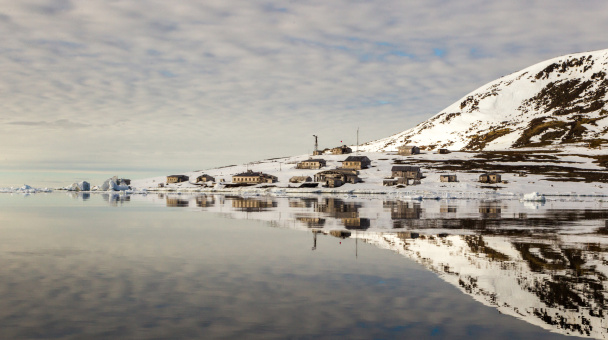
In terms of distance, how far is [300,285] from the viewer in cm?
1659

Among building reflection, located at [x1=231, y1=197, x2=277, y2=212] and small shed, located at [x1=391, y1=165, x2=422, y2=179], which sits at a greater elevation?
small shed, located at [x1=391, y1=165, x2=422, y2=179]

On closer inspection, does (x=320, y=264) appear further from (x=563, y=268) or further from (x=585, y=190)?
(x=585, y=190)

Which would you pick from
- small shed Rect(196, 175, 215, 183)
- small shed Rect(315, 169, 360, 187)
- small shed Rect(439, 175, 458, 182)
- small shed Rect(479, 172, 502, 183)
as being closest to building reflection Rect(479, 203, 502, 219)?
small shed Rect(479, 172, 502, 183)

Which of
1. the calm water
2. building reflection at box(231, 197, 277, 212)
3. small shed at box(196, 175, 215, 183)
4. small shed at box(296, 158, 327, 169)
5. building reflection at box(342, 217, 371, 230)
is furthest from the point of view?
small shed at box(296, 158, 327, 169)

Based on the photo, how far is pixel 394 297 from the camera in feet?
49.4

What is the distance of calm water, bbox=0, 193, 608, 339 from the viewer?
39.3 ft

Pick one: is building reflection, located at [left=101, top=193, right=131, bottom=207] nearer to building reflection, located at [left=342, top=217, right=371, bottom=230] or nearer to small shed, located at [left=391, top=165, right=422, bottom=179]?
building reflection, located at [left=342, top=217, right=371, bottom=230]

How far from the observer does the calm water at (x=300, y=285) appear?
39.3 ft

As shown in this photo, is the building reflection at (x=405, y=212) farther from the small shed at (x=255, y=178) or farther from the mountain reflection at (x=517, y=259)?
the small shed at (x=255, y=178)

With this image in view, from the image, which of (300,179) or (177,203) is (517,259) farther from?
(300,179)

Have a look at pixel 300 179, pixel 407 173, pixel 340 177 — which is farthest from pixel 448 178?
pixel 300 179

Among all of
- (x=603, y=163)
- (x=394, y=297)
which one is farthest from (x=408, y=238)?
(x=603, y=163)

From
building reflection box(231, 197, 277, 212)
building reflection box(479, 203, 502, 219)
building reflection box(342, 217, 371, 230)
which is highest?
building reflection box(231, 197, 277, 212)

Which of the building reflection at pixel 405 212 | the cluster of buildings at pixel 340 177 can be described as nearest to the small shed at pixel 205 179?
the cluster of buildings at pixel 340 177
